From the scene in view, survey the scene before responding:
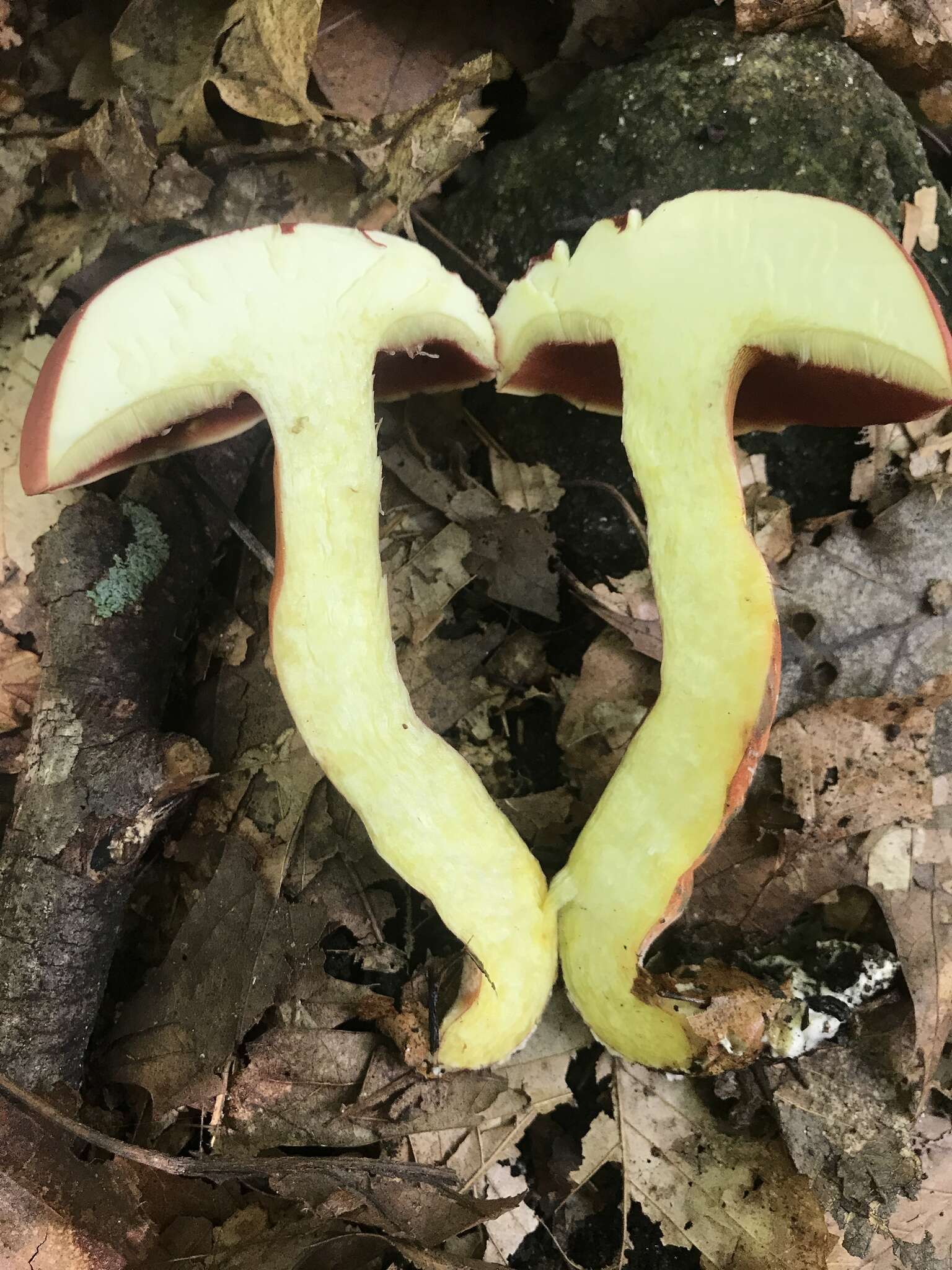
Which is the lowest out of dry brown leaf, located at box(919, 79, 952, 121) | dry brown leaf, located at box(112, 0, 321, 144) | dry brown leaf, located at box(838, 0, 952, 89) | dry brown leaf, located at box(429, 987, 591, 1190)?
dry brown leaf, located at box(429, 987, 591, 1190)

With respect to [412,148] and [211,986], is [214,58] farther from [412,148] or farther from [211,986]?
[211,986]

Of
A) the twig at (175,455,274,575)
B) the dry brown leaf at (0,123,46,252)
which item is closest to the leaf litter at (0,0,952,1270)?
the dry brown leaf at (0,123,46,252)

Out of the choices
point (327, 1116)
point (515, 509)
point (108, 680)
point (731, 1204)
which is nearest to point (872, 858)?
point (731, 1204)

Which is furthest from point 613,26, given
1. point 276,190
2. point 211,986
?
point 211,986

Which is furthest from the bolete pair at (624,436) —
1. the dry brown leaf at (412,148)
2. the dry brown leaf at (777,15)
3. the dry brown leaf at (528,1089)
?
the dry brown leaf at (777,15)

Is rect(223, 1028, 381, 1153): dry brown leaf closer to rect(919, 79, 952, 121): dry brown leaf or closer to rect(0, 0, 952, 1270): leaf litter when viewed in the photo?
rect(0, 0, 952, 1270): leaf litter

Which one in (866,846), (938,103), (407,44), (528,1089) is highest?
(407,44)
